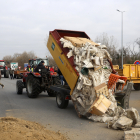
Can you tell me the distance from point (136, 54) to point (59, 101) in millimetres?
34910

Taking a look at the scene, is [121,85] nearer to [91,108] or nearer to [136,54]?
[91,108]

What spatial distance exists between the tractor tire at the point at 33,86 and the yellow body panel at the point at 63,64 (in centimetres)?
197

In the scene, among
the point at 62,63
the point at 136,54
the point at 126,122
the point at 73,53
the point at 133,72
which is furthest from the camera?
the point at 136,54

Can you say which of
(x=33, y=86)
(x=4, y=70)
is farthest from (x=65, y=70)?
(x=4, y=70)

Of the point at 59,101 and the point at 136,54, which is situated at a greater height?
the point at 136,54

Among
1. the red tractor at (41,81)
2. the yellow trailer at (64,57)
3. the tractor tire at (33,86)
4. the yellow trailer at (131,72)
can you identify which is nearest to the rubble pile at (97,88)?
the yellow trailer at (64,57)

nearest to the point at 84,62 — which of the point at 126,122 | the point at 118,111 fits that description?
the point at 118,111

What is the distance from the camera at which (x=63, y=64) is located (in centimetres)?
791

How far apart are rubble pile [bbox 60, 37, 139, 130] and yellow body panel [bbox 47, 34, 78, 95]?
0.85 feet

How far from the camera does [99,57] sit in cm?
711

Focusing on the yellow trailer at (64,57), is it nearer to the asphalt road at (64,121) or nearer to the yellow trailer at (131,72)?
the asphalt road at (64,121)

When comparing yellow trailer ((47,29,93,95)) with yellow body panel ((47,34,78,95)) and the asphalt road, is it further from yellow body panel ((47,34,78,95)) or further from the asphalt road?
the asphalt road

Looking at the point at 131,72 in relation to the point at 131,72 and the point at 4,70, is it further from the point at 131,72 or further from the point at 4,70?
the point at 4,70

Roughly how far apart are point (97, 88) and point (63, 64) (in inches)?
81.5
